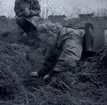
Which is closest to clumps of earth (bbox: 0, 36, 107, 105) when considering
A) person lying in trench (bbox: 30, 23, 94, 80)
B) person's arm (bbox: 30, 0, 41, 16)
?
person lying in trench (bbox: 30, 23, 94, 80)

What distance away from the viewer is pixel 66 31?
14.4ft

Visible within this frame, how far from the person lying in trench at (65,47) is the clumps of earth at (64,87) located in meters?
0.12

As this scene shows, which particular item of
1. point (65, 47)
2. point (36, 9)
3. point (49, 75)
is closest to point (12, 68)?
point (49, 75)

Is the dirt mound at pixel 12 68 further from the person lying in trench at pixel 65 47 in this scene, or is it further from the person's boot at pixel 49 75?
the person lying in trench at pixel 65 47

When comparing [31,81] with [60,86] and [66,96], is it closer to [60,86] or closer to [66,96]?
[60,86]

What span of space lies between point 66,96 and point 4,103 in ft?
1.98

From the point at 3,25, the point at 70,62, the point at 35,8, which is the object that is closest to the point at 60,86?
the point at 70,62

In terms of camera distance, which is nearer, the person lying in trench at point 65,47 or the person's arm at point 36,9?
the person lying in trench at point 65,47

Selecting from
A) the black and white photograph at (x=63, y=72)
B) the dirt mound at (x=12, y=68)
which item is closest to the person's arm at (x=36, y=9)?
the dirt mound at (x=12, y=68)

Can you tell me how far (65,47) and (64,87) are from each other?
0.64 m

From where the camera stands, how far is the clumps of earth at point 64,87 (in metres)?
3.28

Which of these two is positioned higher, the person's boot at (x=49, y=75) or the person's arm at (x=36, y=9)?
the person's arm at (x=36, y=9)

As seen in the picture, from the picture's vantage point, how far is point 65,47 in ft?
14.0

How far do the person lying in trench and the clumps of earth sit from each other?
123 millimetres
